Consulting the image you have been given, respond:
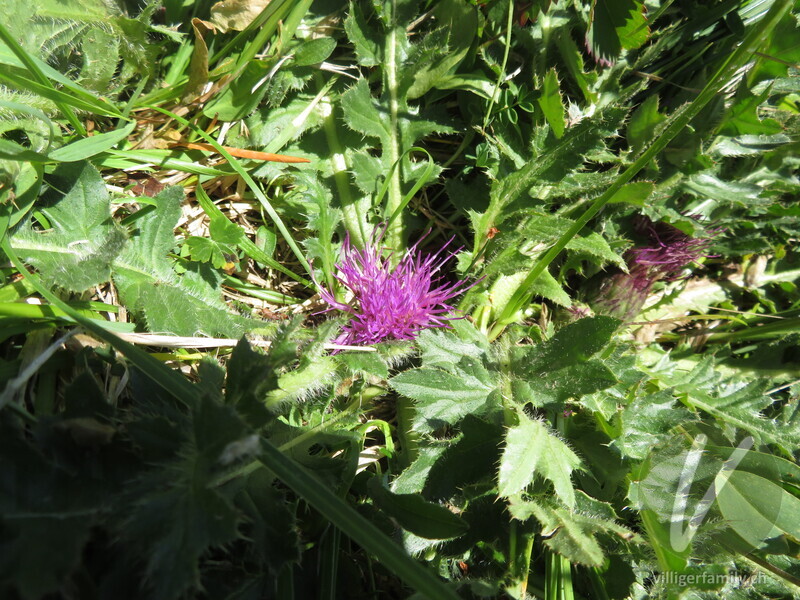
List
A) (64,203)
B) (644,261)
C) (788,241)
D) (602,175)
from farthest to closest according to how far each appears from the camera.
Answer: (788,241), (644,261), (602,175), (64,203)

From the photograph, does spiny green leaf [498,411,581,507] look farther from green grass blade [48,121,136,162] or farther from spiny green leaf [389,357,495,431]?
green grass blade [48,121,136,162]

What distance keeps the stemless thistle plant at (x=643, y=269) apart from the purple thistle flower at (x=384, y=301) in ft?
2.63

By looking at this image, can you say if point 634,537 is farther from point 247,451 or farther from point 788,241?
point 788,241

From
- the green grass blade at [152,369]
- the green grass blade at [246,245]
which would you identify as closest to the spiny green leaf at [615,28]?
the green grass blade at [246,245]

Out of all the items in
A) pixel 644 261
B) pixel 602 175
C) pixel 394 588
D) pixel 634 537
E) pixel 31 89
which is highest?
pixel 31 89

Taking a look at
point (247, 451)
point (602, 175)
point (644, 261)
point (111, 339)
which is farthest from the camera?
point (644, 261)

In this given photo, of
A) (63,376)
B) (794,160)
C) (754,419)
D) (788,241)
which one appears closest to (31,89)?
(63,376)

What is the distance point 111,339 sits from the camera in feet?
4.34

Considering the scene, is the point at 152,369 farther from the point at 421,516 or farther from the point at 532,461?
the point at 532,461

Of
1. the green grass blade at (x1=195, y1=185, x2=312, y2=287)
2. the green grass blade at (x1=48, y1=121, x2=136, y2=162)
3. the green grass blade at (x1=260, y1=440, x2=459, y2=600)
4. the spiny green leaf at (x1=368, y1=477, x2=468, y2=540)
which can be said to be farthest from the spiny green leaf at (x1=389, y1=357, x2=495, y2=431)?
the green grass blade at (x1=48, y1=121, x2=136, y2=162)

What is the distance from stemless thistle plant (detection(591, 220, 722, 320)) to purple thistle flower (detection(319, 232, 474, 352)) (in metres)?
0.80

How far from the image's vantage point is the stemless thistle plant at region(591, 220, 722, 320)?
2.46 m

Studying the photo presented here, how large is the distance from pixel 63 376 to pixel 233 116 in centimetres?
116

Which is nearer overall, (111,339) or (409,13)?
(111,339)
